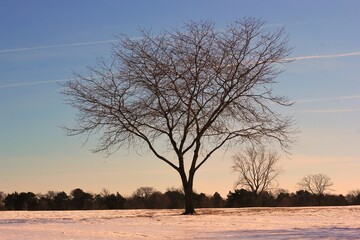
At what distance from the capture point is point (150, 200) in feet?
282

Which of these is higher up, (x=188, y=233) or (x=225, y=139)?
(x=225, y=139)

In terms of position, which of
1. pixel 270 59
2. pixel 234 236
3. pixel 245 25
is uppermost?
pixel 245 25

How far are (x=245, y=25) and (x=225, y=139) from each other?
552 cm

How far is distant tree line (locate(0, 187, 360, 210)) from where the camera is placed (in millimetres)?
70875

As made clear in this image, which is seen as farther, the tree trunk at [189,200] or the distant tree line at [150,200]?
the distant tree line at [150,200]

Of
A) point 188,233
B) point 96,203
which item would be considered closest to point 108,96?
point 188,233

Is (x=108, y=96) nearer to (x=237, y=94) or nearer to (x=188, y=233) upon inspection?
(x=237, y=94)

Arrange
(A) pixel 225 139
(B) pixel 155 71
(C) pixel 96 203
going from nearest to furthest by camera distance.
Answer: (B) pixel 155 71 → (A) pixel 225 139 → (C) pixel 96 203

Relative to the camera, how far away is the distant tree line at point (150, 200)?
2790 inches

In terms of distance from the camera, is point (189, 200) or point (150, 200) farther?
point (150, 200)

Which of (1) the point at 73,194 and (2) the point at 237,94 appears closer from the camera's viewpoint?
(2) the point at 237,94

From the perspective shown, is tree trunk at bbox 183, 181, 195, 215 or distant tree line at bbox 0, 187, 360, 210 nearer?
tree trunk at bbox 183, 181, 195, 215

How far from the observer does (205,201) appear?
84562 millimetres

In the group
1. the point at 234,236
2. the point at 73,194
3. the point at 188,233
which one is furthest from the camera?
the point at 73,194
